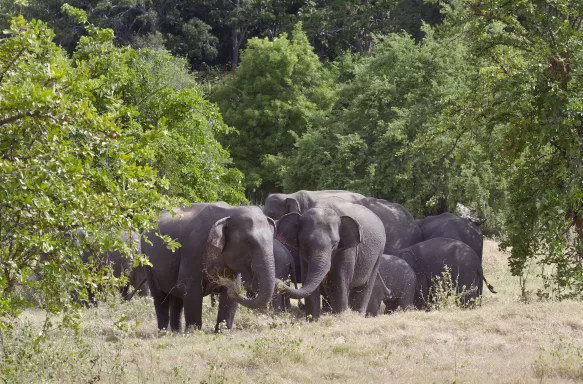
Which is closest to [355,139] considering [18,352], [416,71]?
[416,71]

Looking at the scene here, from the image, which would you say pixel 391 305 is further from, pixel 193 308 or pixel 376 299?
pixel 193 308

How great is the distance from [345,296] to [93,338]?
193 inches

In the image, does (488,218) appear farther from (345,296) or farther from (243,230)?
(243,230)

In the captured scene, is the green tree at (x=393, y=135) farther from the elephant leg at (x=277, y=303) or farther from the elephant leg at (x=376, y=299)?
the elephant leg at (x=277, y=303)

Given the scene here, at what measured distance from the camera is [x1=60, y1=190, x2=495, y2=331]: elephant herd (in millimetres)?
13625

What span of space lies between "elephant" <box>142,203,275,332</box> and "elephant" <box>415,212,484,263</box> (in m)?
7.15

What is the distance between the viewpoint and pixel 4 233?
25.4 ft

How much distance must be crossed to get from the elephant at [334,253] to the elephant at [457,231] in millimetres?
4745

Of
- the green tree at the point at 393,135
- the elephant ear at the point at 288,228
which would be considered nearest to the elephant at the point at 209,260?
the elephant ear at the point at 288,228

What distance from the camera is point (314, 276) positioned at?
46.8ft

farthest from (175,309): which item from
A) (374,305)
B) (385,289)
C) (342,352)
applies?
(342,352)

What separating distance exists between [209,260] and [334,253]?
7.28ft

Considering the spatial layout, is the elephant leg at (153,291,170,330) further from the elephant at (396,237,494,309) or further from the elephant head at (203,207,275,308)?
the elephant at (396,237,494,309)

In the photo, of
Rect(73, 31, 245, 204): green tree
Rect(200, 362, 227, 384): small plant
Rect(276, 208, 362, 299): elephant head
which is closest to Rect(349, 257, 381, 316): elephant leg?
Rect(276, 208, 362, 299): elephant head
